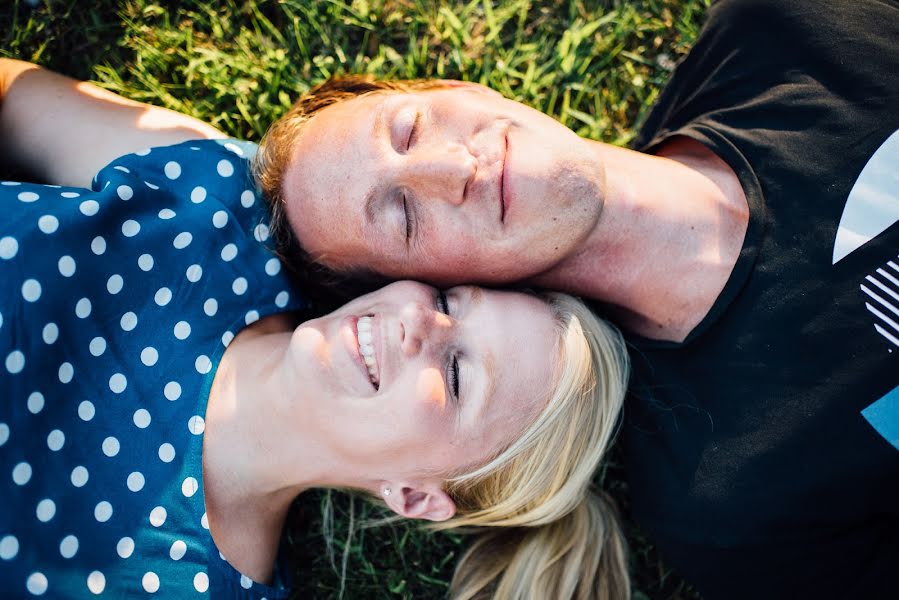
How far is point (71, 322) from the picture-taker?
2553 mm

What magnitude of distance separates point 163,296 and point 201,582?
1.10 m

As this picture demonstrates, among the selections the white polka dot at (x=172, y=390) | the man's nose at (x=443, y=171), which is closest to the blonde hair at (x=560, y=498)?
the man's nose at (x=443, y=171)

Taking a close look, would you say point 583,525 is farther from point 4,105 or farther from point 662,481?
point 4,105

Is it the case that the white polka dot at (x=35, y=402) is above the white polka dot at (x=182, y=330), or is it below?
below

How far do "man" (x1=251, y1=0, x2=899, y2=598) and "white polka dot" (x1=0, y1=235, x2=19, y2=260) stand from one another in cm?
95

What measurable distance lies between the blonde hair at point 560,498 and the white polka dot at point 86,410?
1377mm

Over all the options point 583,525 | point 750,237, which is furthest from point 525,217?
point 583,525

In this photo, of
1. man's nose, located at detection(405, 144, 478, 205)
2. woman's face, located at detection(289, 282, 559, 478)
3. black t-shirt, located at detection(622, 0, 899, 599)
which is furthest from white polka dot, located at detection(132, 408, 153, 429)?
black t-shirt, located at detection(622, 0, 899, 599)

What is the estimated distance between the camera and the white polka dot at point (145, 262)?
2676 millimetres

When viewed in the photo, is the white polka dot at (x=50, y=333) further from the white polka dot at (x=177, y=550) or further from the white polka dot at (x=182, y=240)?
the white polka dot at (x=177, y=550)

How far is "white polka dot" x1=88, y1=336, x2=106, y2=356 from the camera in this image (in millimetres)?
2582

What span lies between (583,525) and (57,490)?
214 centimetres

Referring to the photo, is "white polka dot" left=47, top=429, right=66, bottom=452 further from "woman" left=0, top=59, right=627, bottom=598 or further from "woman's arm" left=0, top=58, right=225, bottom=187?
"woman's arm" left=0, top=58, right=225, bottom=187

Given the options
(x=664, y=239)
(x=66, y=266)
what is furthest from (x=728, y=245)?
(x=66, y=266)
